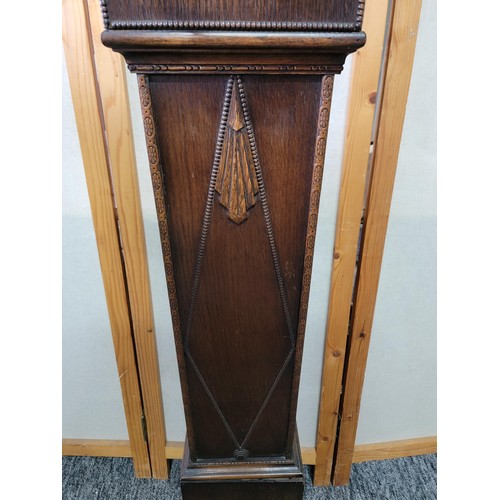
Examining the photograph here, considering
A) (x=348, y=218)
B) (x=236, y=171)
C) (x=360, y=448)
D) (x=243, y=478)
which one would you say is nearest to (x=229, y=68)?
(x=236, y=171)

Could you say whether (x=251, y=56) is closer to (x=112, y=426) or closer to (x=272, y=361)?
(x=272, y=361)

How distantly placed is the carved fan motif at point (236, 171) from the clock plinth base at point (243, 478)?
641 mm

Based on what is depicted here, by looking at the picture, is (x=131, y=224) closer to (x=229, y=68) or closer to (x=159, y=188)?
(x=159, y=188)

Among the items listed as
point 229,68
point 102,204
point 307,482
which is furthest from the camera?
point 307,482

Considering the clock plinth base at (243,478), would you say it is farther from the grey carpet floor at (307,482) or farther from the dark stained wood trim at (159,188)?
the grey carpet floor at (307,482)

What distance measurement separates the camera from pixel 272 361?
94 cm

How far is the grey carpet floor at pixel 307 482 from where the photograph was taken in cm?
148

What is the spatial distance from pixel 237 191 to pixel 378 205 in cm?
56

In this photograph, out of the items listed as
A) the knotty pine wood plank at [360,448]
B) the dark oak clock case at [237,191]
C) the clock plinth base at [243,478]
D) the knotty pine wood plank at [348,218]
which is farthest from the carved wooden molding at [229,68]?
the knotty pine wood plank at [360,448]

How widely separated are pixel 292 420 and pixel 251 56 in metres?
0.81

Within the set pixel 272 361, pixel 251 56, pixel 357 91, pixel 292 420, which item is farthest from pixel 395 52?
pixel 292 420

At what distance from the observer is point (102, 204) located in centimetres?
118

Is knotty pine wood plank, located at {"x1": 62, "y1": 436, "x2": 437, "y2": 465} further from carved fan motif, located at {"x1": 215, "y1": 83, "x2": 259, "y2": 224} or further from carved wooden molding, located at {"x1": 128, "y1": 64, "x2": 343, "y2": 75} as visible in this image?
carved wooden molding, located at {"x1": 128, "y1": 64, "x2": 343, "y2": 75}

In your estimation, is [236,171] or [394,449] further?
[394,449]
